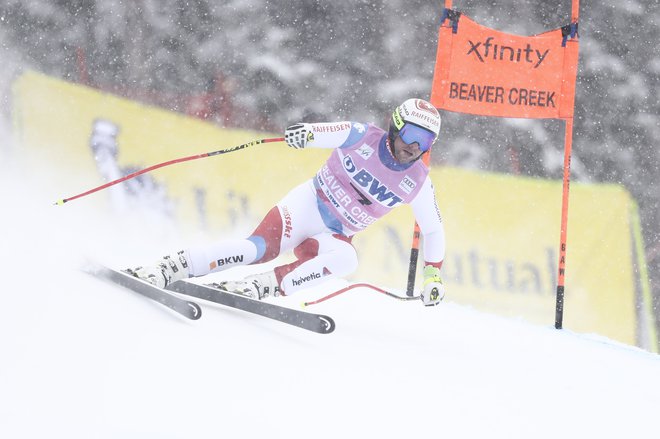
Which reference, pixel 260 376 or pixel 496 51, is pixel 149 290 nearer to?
pixel 260 376

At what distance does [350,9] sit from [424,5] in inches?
40.0

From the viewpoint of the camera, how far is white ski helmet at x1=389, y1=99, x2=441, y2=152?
3.71m

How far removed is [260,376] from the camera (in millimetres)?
2629

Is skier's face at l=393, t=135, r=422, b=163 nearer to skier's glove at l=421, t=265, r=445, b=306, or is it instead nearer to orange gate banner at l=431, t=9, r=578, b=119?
skier's glove at l=421, t=265, r=445, b=306

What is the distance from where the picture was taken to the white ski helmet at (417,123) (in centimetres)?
371

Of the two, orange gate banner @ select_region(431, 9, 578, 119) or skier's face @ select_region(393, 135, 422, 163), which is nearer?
skier's face @ select_region(393, 135, 422, 163)

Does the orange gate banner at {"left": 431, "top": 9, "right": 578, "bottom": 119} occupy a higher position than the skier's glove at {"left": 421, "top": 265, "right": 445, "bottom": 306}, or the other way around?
the orange gate banner at {"left": 431, "top": 9, "right": 578, "bottom": 119}

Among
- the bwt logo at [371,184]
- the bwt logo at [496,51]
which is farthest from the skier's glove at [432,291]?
the bwt logo at [496,51]

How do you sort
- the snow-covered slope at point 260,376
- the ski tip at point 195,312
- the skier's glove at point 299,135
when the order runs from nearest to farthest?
the snow-covered slope at point 260,376 → the ski tip at point 195,312 → the skier's glove at point 299,135

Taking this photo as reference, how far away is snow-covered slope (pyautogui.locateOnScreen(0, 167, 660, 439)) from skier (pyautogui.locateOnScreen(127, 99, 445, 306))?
281 mm

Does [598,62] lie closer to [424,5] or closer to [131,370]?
[424,5]

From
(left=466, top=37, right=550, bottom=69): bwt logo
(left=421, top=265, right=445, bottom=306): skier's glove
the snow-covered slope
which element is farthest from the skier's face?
(left=466, top=37, right=550, bottom=69): bwt logo

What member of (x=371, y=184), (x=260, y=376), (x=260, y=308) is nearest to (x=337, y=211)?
(x=371, y=184)

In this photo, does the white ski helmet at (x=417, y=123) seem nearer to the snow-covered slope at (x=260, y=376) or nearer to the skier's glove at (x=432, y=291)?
the skier's glove at (x=432, y=291)
